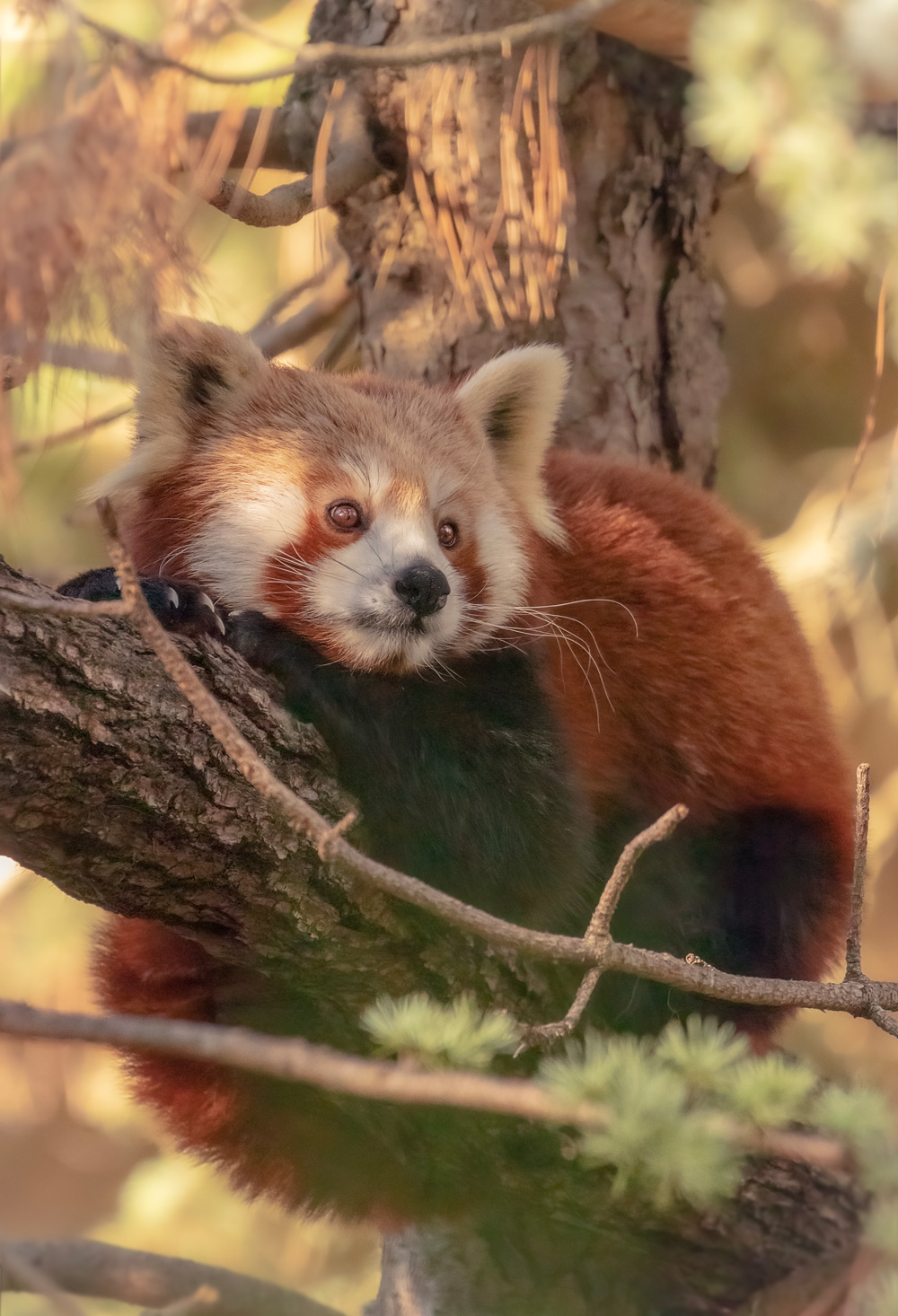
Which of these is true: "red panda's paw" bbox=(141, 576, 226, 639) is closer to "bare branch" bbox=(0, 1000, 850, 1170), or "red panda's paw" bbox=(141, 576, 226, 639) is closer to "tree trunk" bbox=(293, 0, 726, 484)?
"bare branch" bbox=(0, 1000, 850, 1170)

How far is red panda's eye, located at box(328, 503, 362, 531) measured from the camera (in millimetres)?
2547

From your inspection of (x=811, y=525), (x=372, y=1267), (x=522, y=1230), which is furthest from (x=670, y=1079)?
(x=372, y=1267)

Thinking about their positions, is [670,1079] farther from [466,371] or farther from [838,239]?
[466,371]

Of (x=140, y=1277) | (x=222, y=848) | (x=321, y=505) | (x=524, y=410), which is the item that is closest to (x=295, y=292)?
(x=524, y=410)

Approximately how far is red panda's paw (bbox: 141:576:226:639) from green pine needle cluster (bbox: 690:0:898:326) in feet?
4.01

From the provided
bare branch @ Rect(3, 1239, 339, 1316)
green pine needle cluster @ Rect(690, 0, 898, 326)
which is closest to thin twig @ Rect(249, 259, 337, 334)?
green pine needle cluster @ Rect(690, 0, 898, 326)

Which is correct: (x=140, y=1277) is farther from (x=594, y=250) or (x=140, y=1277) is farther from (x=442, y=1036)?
(x=594, y=250)

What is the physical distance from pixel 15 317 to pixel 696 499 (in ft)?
6.80

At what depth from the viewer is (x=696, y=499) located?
3146 millimetres

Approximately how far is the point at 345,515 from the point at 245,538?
0.23m

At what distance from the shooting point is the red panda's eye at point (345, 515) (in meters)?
2.55

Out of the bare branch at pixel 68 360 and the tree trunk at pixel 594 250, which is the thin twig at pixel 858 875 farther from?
the tree trunk at pixel 594 250

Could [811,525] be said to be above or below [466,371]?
above

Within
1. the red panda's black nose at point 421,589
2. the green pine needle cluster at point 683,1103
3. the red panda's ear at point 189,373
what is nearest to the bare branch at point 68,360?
the red panda's ear at point 189,373
